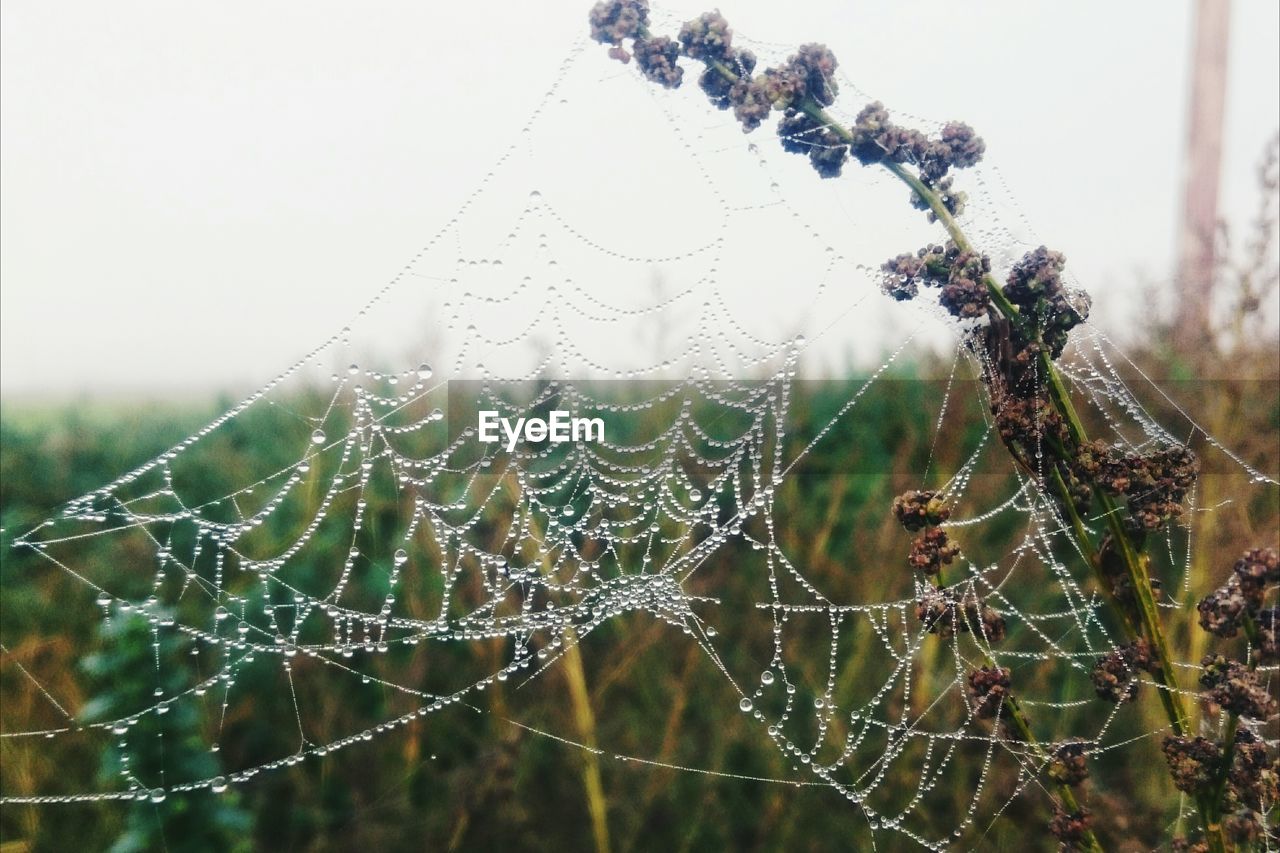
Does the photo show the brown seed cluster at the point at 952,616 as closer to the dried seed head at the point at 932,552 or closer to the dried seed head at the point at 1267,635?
the dried seed head at the point at 932,552

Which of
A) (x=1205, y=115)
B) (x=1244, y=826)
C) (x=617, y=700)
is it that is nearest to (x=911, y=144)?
(x=1244, y=826)

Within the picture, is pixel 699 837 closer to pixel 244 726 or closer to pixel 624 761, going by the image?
pixel 624 761

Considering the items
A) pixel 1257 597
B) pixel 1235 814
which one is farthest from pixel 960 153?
pixel 1235 814

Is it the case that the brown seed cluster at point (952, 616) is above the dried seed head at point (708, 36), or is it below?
below

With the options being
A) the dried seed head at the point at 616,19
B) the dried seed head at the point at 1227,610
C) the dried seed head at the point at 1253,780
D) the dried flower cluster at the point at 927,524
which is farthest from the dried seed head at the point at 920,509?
the dried seed head at the point at 616,19

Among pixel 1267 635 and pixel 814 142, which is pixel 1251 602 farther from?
pixel 814 142
